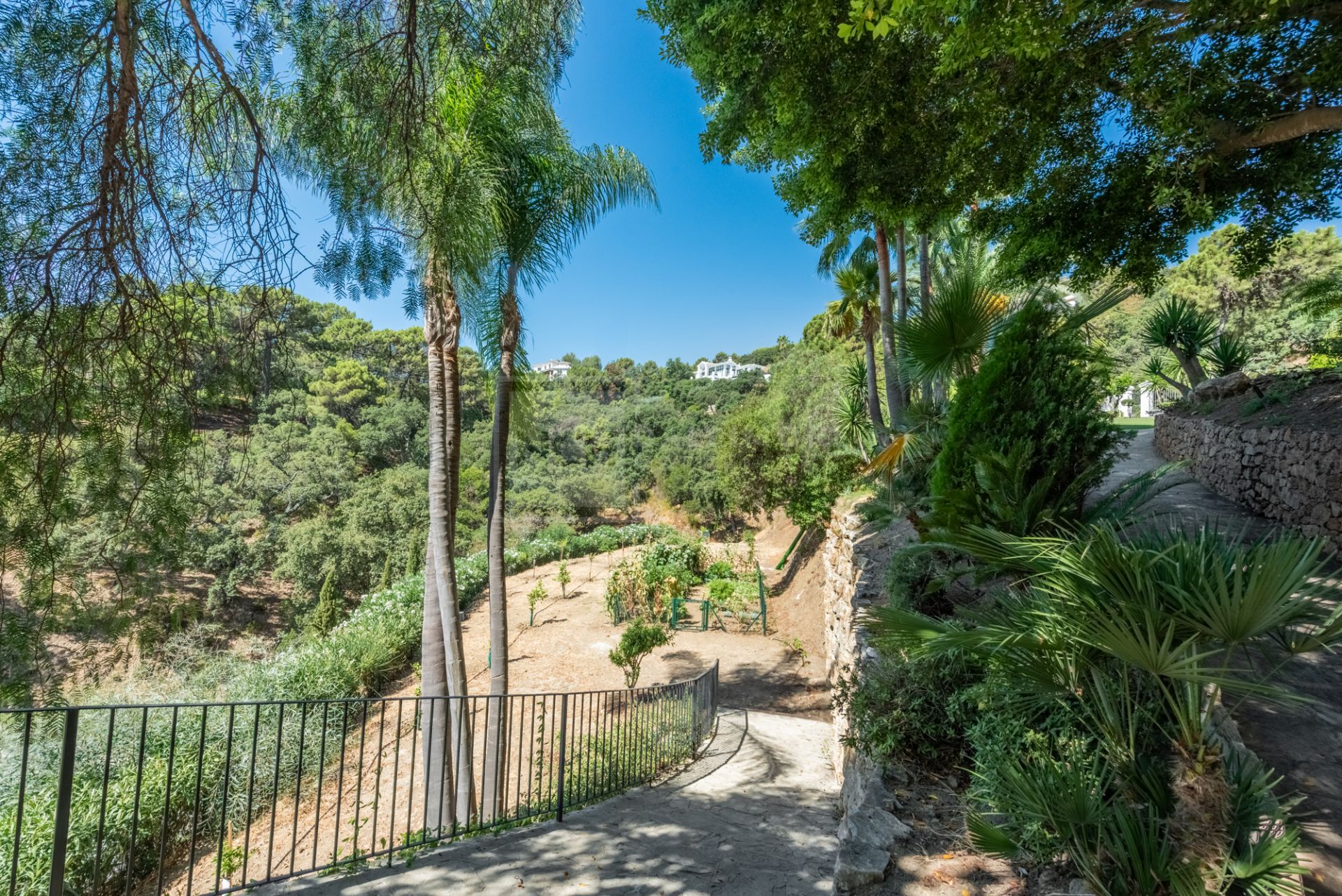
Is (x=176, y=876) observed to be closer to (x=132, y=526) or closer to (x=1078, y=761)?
(x=132, y=526)

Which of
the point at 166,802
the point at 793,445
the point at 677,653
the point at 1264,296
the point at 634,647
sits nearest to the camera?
the point at 166,802

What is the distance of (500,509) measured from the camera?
255 inches

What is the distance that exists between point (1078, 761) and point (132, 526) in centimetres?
504

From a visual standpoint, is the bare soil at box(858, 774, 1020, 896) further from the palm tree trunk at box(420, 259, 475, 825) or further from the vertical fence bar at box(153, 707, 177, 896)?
the palm tree trunk at box(420, 259, 475, 825)

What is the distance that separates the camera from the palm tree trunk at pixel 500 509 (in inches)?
239

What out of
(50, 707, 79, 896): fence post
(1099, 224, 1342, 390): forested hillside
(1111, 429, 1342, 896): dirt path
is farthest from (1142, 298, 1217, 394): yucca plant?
(50, 707, 79, 896): fence post

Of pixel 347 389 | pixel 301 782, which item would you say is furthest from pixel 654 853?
pixel 347 389

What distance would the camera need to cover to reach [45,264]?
7.89 feet

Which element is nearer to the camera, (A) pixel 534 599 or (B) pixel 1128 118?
(B) pixel 1128 118

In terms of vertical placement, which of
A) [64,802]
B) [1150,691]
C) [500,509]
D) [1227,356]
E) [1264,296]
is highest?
[1264,296]

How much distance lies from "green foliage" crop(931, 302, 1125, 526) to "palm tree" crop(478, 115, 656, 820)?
4645mm

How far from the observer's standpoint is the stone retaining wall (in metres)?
4.52

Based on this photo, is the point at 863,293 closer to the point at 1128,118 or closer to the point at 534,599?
the point at 1128,118

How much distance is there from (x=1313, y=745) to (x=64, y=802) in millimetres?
5383
